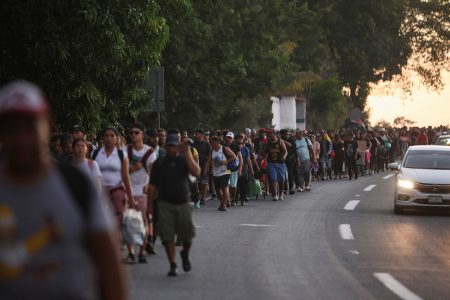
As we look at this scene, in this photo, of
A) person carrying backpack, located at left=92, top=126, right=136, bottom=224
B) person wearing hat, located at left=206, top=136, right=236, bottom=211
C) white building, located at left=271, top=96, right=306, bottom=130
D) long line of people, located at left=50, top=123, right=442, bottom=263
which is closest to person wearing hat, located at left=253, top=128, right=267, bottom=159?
long line of people, located at left=50, top=123, right=442, bottom=263

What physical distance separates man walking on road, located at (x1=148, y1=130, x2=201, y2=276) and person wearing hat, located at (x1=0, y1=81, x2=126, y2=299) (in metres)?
8.47

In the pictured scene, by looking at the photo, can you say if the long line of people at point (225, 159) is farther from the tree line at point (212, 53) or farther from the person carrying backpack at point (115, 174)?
the tree line at point (212, 53)

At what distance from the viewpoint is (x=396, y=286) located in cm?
1129

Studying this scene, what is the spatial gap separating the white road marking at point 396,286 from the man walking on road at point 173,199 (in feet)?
6.98

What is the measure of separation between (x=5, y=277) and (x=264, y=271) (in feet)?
29.8

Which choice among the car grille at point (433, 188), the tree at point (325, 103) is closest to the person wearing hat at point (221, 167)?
the car grille at point (433, 188)

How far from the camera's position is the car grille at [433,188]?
21.7 m

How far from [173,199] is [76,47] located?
875cm

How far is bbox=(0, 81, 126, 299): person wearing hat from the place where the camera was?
3.58m

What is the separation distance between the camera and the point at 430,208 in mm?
22703

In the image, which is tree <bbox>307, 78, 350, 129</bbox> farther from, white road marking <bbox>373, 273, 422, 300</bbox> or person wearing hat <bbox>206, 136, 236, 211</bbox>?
white road marking <bbox>373, 273, 422, 300</bbox>

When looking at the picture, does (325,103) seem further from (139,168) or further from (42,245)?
(42,245)

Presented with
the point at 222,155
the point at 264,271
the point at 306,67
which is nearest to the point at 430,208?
the point at 222,155

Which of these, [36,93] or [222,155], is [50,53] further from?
[36,93]
